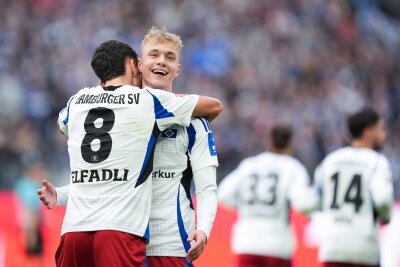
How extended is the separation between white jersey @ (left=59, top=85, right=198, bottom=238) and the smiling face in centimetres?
31

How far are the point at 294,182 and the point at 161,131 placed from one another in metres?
3.50

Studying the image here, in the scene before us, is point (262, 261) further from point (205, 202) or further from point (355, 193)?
point (205, 202)

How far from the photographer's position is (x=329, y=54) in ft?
56.4

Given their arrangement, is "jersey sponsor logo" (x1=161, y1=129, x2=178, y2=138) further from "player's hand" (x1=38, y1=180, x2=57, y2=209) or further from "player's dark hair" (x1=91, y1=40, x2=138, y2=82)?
"player's hand" (x1=38, y1=180, x2=57, y2=209)

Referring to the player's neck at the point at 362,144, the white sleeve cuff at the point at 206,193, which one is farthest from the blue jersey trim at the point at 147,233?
the player's neck at the point at 362,144

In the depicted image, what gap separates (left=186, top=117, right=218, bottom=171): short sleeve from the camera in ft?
15.8

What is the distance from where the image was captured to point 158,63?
496 centimetres

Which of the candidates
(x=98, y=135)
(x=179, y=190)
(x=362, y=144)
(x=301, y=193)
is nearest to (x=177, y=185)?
(x=179, y=190)

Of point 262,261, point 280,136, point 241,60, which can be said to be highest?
point 241,60

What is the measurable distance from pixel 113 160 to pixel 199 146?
0.51 metres

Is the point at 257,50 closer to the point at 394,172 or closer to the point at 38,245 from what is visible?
the point at 394,172

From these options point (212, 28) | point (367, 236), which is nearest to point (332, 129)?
point (212, 28)

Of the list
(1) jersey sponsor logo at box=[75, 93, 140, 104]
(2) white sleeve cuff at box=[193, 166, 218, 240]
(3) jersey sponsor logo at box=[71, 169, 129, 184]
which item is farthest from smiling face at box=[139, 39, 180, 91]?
(3) jersey sponsor logo at box=[71, 169, 129, 184]

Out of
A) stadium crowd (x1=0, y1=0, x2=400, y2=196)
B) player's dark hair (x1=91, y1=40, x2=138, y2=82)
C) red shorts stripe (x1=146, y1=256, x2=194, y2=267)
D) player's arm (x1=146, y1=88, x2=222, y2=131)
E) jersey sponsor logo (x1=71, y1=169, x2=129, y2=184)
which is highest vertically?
stadium crowd (x1=0, y1=0, x2=400, y2=196)
